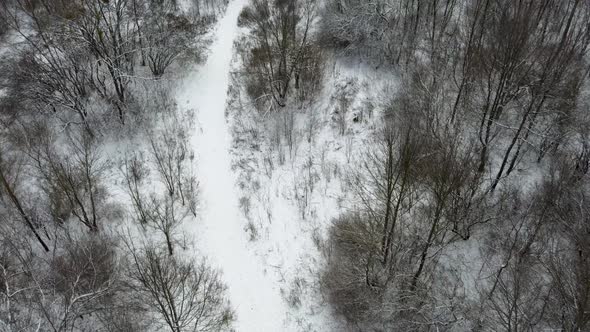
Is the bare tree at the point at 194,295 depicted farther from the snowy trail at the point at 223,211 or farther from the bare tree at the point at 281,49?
the bare tree at the point at 281,49

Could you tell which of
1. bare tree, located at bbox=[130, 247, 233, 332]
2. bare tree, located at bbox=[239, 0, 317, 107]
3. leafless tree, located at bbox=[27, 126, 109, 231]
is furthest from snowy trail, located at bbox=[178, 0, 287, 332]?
leafless tree, located at bbox=[27, 126, 109, 231]

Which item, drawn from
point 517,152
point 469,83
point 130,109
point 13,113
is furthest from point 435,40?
point 13,113

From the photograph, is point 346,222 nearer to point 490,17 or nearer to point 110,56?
point 490,17

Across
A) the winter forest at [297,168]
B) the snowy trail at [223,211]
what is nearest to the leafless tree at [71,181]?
the winter forest at [297,168]

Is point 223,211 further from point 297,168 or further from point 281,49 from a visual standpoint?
point 281,49

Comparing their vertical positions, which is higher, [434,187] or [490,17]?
[490,17]

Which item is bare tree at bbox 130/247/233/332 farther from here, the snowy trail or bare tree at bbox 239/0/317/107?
bare tree at bbox 239/0/317/107
